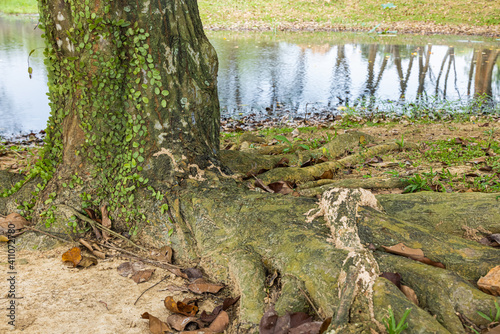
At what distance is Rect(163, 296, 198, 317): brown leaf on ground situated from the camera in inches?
86.7

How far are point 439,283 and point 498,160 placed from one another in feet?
9.06

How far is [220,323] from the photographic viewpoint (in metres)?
2.05

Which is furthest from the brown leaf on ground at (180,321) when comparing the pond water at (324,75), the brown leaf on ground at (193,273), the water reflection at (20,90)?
the water reflection at (20,90)

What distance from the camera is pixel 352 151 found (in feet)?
15.8

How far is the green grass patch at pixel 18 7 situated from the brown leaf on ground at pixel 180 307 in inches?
1227

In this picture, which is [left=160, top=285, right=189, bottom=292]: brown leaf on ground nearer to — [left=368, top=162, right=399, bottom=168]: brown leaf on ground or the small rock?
[left=368, top=162, right=399, bottom=168]: brown leaf on ground

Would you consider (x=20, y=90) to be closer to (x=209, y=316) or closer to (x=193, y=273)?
(x=193, y=273)

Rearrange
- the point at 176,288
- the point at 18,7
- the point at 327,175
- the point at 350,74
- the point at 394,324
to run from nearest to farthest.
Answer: the point at 394,324, the point at 176,288, the point at 327,175, the point at 350,74, the point at 18,7

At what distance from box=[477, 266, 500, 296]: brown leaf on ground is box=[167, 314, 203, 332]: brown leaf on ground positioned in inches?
56.1

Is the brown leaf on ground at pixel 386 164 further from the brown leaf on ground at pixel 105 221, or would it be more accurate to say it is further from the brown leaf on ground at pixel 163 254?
the brown leaf on ground at pixel 105 221

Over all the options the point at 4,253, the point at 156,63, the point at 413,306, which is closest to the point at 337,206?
the point at 413,306

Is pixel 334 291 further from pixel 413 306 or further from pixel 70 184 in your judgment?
pixel 70 184

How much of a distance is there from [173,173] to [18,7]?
32.4 m

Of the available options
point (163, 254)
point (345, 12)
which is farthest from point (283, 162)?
point (345, 12)
